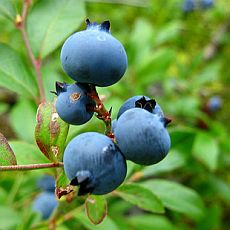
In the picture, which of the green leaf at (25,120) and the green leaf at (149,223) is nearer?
the green leaf at (25,120)

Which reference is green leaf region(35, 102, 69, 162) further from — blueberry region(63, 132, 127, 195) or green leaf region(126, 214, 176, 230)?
green leaf region(126, 214, 176, 230)

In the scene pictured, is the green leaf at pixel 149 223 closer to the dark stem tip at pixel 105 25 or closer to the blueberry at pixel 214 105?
the blueberry at pixel 214 105

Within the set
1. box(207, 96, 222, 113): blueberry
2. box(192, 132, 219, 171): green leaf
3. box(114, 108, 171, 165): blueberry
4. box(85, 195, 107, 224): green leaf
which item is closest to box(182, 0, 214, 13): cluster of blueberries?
box(207, 96, 222, 113): blueberry

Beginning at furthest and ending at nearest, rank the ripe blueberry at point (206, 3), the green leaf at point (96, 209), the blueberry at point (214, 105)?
the ripe blueberry at point (206, 3)
the blueberry at point (214, 105)
the green leaf at point (96, 209)

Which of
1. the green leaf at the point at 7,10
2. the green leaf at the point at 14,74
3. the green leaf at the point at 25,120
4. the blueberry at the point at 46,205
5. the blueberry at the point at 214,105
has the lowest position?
the blueberry at the point at 214,105

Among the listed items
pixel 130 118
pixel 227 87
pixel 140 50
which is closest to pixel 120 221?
pixel 140 50

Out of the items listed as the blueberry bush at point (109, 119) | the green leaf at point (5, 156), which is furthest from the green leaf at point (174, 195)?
the green leaf at point (5, 156)

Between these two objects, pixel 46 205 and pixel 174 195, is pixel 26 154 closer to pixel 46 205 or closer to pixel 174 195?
pixel 46 205
